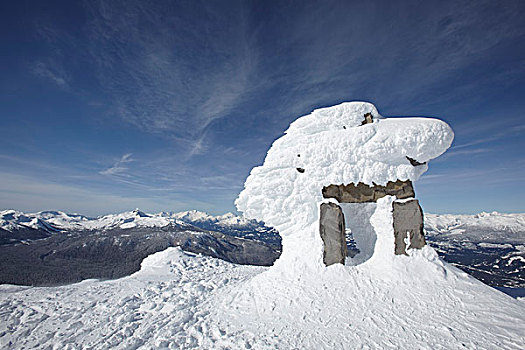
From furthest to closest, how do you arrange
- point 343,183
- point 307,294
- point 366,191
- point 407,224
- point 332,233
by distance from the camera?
point 366,191 < point 343,183 < point 332,233 < point 407,224 < point 307,294

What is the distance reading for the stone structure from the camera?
10922mm

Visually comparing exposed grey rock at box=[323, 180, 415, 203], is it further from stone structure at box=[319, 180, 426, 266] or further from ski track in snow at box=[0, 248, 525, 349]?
ski track in snow at box=[0, 248, 525, 349]

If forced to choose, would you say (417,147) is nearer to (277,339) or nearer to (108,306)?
(277,339)

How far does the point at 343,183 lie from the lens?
12047mm

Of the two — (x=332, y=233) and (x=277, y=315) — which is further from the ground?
(x=332, y=233)

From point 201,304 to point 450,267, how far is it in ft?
35.1

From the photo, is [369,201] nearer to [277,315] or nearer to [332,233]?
[332,233]

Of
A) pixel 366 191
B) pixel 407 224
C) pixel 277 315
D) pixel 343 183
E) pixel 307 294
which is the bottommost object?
pixel 277 315

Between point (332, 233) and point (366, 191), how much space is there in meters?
2.79

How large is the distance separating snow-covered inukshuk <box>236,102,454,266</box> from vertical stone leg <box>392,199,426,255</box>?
39 millimetres

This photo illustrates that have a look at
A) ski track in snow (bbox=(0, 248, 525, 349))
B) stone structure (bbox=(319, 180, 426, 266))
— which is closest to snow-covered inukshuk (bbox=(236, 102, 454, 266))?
stone structure (bbox=(319, 180, 426, 266))

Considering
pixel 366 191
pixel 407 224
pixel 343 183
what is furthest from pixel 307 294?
pixel 366 191

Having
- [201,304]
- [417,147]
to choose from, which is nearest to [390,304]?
[417,147]

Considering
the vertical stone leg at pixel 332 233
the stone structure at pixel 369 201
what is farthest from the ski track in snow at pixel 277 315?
the stone structure at pixel 369 201
